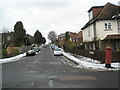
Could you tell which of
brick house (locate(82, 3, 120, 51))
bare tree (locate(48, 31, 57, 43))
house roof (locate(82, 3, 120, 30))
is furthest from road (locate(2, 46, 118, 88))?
bare tree (locate(48, 31, 57, 43))

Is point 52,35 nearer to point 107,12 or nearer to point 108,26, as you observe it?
point 107,12

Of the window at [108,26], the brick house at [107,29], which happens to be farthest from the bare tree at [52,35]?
the window at [108,26]

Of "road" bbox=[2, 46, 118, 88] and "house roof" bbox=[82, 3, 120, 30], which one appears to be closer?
"road" bbox=[2, 46, 118, 88]

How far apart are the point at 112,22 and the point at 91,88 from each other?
83.8 feet

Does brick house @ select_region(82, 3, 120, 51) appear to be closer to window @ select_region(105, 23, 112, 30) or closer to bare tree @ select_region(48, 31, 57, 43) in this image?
window @ select_region(105, 23, 112, 30)

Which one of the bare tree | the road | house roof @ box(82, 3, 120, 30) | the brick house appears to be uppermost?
the bare tree

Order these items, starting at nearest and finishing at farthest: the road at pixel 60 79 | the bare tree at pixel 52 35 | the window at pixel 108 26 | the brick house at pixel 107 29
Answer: the road at pixel 60 79, the brick house at pixel 107 29, the window at pixel 108 26, the bare tree at pixel 52 35

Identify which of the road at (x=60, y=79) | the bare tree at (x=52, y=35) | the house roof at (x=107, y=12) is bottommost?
the road at (x=60, y=79)

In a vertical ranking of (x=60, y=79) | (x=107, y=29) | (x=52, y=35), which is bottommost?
(x=60, y=79)

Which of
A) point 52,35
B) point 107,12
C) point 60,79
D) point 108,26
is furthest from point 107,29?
point 52,35

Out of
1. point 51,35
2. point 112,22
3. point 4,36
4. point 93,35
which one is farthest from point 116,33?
point 51,35

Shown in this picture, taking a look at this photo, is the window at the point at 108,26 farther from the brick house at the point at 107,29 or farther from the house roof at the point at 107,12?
the house roof at the point at 107,12

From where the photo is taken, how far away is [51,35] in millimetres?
160000

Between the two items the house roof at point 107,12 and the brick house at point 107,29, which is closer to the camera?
the brick house at point 107,29
